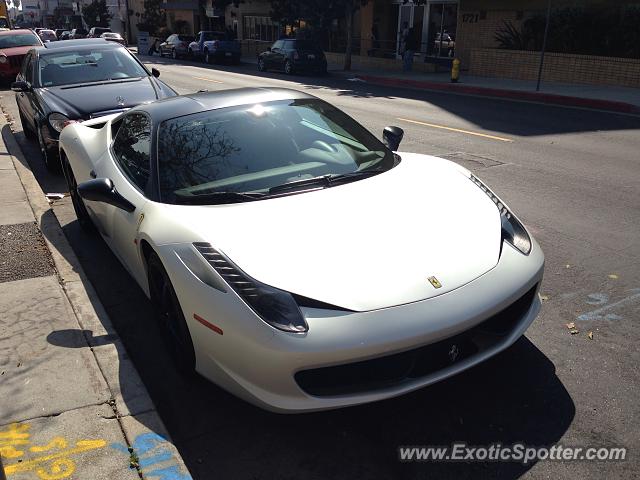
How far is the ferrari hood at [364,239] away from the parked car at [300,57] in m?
23.0

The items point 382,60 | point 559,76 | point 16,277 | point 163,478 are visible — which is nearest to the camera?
point 163,478

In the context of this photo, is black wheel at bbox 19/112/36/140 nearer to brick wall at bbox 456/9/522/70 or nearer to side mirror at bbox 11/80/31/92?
side mirror at bbox 11/80/31/92

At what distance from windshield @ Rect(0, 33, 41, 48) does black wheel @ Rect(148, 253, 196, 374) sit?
62.8 feet

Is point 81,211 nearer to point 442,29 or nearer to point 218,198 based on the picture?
point 218,198

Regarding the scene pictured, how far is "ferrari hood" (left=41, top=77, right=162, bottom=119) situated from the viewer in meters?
7.69

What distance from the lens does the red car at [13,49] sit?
18.3 m

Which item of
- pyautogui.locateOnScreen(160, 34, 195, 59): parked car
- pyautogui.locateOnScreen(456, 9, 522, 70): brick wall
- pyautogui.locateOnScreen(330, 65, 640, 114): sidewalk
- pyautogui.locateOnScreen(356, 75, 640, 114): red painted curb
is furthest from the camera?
pyautogui.locateOnScreen(160, 34, 195, 59): parked car

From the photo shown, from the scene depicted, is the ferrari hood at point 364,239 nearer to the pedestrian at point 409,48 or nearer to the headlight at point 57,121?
the headlight at point 57,121

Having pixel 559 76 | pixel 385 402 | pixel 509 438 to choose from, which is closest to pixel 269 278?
pixel 385 402

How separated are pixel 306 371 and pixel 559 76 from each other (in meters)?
20.3

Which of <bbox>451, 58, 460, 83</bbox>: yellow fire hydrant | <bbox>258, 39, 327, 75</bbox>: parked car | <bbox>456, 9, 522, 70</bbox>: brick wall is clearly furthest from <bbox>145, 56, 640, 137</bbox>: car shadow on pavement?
<bbox>456, 9, 522, 70</bbox>: brick wall

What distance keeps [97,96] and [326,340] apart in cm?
664

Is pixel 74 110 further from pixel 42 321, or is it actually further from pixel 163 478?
pixel 163 478

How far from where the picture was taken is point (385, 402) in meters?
3.16
